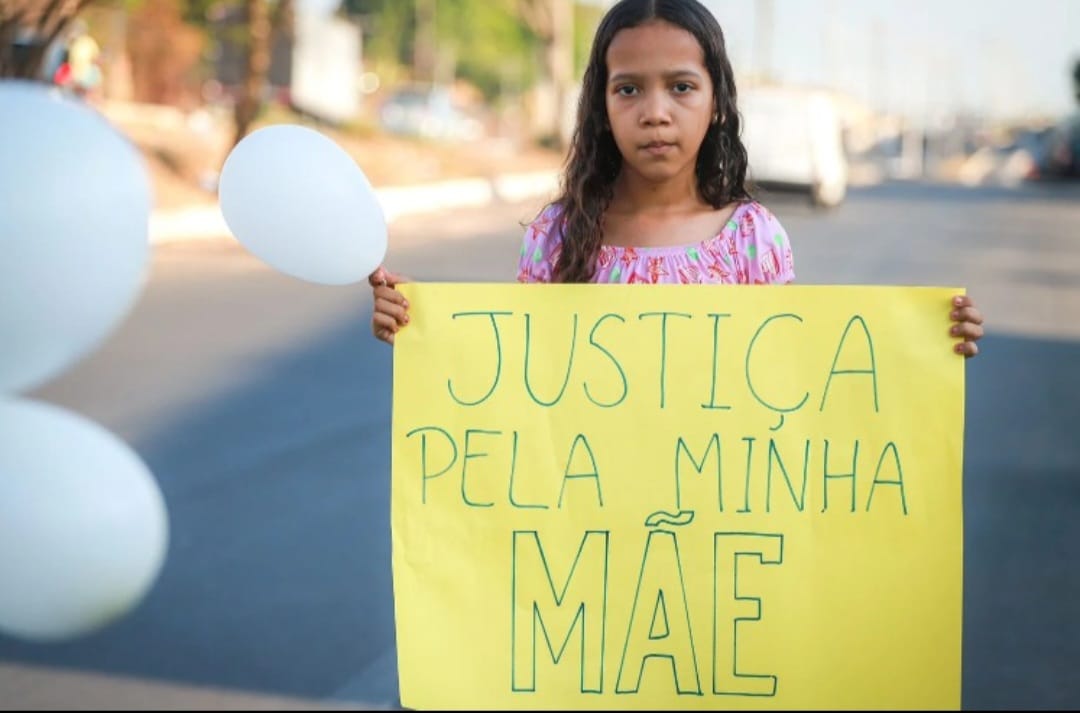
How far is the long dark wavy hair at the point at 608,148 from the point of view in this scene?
2.90 m

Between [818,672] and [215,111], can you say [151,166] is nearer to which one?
[215,111]

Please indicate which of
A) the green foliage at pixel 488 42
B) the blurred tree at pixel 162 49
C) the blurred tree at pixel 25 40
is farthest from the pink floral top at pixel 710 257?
the green foliage at pixel 488 42

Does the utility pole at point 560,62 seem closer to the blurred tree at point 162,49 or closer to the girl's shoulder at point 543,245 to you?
the blurred tree at point 162,49

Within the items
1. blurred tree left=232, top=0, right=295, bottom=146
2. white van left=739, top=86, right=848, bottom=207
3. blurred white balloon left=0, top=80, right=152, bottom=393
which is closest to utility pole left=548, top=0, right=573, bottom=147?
white van left=739, top=86, right=848, bottom=207

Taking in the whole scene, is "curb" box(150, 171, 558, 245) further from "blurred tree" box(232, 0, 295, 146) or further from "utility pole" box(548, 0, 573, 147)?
"utility pole" box(548, 0, 573, 147)

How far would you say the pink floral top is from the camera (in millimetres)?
2973

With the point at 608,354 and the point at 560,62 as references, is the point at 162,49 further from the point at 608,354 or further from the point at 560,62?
the point at 608,354

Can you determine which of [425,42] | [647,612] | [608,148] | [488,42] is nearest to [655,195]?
[608,148]

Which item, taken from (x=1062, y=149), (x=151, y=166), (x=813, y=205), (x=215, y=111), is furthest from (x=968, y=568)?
(x=1062, y=149)

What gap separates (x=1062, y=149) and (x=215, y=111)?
24.4m

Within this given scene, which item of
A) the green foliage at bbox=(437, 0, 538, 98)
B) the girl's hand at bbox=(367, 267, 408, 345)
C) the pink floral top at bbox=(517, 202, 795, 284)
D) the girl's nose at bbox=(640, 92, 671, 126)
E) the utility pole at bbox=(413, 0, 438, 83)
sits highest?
the green foliage at bbox=(437, 0, 538, 98)

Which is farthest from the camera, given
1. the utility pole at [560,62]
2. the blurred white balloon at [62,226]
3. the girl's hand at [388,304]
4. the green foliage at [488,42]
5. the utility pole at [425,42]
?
the green foliage at [488,42]

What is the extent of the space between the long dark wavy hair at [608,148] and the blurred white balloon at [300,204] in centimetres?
47

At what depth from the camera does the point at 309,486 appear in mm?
6910
